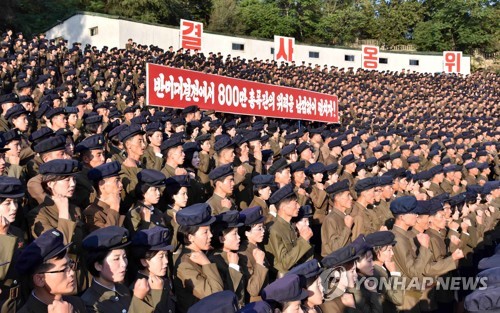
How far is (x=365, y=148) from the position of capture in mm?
13102

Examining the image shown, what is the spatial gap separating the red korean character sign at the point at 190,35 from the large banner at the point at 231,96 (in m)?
11.5

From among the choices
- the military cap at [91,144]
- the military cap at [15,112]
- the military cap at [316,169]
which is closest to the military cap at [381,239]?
the military cap at [91,144]

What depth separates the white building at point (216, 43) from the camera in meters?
26.5

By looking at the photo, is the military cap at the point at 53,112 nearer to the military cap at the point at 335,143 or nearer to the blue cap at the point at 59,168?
the blue cap at the point at 59,168

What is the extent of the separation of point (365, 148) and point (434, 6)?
134 ft

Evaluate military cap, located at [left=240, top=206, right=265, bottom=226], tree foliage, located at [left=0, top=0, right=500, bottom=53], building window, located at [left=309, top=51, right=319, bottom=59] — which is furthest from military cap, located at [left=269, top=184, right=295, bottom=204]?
tree foliage, located at [left=0, top=0, right=500, bottom=53]

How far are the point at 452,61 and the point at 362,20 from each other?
37.9ft

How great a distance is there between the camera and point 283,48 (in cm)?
3170

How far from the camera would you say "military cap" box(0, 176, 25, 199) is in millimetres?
3797

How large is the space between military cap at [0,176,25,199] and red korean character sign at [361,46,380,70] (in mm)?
32294

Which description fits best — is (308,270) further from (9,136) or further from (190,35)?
(190,35)

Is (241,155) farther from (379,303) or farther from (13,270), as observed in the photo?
(13,270)

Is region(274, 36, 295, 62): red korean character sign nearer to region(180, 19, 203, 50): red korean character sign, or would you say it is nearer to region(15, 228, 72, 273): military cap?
region(180, 19, 203, 50): red korean character sign

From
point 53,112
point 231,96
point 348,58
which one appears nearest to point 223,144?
point 53,112
